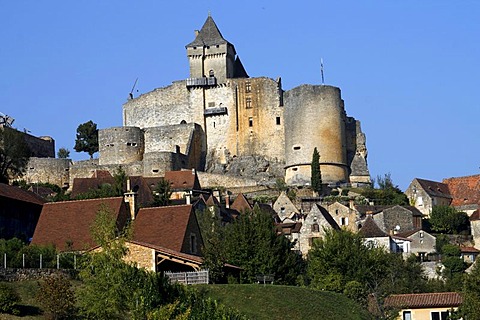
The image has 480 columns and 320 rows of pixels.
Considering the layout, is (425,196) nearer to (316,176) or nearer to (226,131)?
(316,176)

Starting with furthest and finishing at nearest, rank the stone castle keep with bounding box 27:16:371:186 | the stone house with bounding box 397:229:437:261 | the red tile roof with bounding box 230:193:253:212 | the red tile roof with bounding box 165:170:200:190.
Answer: the stone castle keep with bounding box 27:16:371:186 < the red tile roof with bounding box 165:170:200:190 < the red tile roof with bounding box 230:193:253:212 < the stone house with bounding box 397:229:437:261

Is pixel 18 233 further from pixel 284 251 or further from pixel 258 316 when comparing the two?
pixel 258 316

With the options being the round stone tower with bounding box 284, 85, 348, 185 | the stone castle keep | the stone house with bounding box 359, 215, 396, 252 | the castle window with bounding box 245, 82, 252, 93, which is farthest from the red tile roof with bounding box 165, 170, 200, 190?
the stone house with bounding box 359, 215, 396, 252

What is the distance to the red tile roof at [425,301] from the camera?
50.0 metres

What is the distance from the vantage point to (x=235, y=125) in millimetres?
99062

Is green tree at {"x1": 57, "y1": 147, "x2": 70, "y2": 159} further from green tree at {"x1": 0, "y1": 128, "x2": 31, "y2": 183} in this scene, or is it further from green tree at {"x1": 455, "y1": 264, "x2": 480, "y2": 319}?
green tree at {"x1": 455, "y1": 264, "x2": 480, "y2": 319}

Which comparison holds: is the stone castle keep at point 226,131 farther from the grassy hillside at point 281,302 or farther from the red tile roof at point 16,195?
the grassy hillside at point 281,302

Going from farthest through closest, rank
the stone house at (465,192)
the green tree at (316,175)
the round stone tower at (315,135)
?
the round stone tower at (315,135), the green tree at (316,175), the stone house at (465,192)

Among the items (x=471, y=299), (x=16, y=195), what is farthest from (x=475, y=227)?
(x=471, y=299)

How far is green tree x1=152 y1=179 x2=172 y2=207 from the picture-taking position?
68262mm

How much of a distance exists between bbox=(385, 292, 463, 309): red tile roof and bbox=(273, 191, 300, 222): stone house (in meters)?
32.7

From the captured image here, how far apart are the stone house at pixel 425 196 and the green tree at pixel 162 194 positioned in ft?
62.5

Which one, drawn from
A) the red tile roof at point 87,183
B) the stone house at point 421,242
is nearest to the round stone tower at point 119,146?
the red tile roof at point 87,183

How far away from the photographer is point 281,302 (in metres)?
40.1
